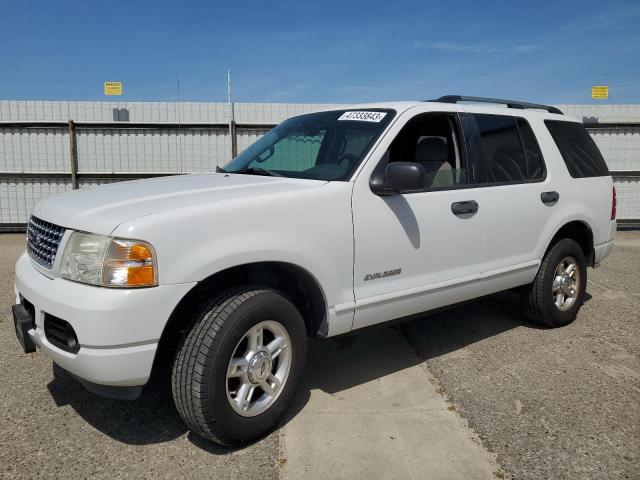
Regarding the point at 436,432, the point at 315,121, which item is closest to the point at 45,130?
the point at 315,121

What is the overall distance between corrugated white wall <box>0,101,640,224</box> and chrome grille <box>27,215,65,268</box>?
746cm

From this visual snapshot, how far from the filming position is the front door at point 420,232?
11.1 feet

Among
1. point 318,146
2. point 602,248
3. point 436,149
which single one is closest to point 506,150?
point 436,149

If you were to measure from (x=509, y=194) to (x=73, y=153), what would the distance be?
8530 millimetres

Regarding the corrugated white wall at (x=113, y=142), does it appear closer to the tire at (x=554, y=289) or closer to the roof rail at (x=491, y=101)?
the roof rail at (x=491, y=101)

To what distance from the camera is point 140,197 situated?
2977mm

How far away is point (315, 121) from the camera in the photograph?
13.8 ft

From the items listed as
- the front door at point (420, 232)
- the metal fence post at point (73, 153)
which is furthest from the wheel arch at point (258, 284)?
the metal fence post at point (73, 153)

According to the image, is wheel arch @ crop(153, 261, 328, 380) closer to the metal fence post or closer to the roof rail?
the roof rail

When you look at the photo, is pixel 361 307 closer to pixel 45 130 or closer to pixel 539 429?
pixel 539 429

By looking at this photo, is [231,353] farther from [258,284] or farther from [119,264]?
[119,264]

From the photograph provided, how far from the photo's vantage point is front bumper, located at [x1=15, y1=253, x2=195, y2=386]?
2.50 m

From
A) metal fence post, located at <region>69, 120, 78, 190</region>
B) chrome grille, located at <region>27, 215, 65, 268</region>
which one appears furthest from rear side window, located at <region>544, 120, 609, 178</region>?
metal fence post, located at <region>69, 120, 78, 190</region>

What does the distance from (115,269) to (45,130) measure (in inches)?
359
